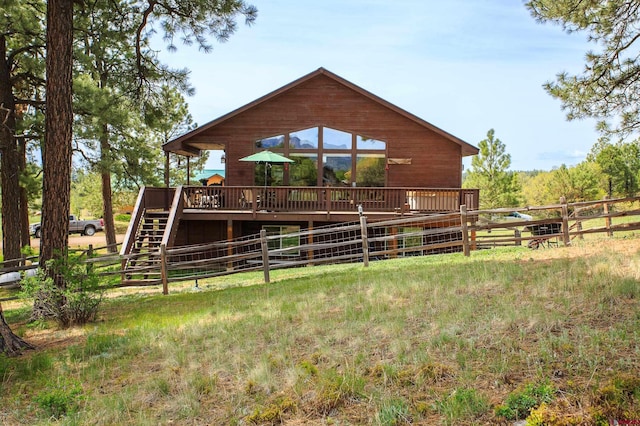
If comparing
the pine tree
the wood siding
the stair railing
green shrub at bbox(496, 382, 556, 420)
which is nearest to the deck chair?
the wood siding

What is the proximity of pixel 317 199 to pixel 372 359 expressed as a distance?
505 inches

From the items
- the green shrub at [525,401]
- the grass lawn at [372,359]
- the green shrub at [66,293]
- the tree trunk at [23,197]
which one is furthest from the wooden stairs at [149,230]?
the green shrub at [525,401]

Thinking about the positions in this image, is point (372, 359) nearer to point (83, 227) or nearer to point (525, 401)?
point (525, 401)

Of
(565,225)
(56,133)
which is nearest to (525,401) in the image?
(56,133)

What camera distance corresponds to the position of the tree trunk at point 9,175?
16.3 meters

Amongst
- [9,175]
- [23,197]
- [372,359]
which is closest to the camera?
[372,359]

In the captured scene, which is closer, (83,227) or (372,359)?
(372,359)

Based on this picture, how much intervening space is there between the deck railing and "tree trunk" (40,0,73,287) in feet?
26.9

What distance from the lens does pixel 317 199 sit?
1792 cm

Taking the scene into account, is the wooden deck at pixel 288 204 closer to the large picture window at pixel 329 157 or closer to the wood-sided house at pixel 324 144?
the wood-sided house at pixel 324 144

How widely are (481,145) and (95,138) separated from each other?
1242 inches

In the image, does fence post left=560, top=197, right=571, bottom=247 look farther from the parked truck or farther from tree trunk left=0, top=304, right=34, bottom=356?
the parked truck

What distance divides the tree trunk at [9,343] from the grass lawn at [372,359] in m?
0.20

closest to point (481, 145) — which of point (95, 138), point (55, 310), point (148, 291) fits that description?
point (95, 138)
